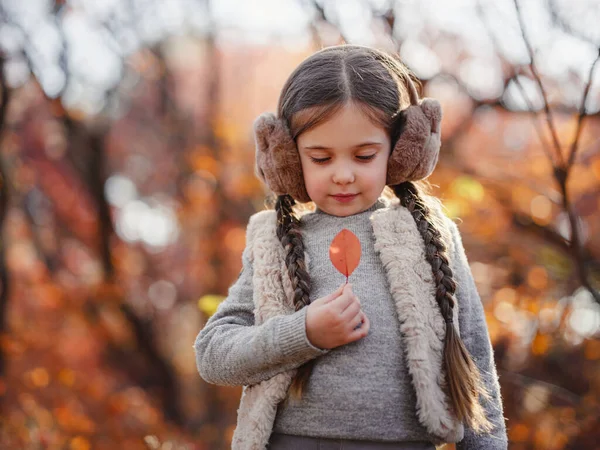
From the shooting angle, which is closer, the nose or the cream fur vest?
the cream fur vest

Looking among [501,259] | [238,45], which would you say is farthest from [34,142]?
[501,259]

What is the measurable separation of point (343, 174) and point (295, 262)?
28cm

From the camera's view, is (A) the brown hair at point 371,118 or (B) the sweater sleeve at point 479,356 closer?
(A) the brown hair at point 371,118

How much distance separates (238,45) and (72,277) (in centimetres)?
397

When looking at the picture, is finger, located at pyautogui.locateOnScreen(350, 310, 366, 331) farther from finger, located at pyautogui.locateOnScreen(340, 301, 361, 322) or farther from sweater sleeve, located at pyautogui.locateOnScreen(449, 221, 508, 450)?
sweater sleeve, located at pyautogui.locateOnScreen(449, 221, 508, 450)

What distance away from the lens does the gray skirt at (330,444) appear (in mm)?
1682

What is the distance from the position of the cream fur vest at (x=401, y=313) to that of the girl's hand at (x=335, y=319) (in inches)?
5.7

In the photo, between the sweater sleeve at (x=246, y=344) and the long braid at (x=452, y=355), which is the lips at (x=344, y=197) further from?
the sweater sleeve at (x=246, y=344)

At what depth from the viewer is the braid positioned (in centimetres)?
173

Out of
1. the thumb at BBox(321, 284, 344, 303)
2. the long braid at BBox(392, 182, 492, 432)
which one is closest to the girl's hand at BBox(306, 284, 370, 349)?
the thumb at BBox(321, 284, 344, 303)

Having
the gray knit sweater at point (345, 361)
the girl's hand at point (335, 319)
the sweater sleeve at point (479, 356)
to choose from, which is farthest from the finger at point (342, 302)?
the sweater sleeve at point (479, 356)

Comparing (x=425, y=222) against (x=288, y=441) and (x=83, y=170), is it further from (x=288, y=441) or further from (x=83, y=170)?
(x=83, y=170)

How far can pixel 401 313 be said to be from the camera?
1.74 meters

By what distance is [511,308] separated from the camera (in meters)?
4.50
